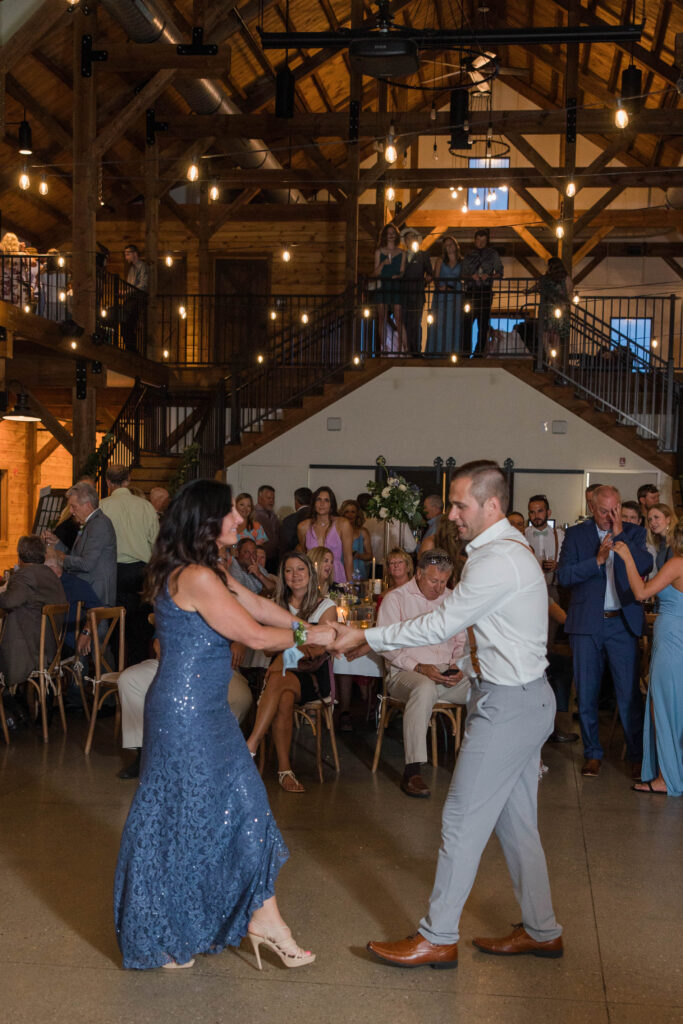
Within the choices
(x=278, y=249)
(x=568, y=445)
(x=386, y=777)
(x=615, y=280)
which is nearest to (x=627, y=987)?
(x=386, y=777)

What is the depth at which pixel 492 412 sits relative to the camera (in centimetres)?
1260

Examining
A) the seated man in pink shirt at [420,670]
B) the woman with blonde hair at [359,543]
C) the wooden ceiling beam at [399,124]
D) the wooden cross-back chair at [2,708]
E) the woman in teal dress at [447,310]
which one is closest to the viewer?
the seated man in pink shirt at [420,670]

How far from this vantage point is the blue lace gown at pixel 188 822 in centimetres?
Answer: 326

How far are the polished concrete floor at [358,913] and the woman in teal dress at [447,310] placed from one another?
7.77m

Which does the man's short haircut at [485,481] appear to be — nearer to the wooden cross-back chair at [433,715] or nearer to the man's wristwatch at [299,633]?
the man's wristwatch at [299,633]

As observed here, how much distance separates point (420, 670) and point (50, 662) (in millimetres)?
2514

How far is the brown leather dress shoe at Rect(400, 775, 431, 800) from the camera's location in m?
5.51

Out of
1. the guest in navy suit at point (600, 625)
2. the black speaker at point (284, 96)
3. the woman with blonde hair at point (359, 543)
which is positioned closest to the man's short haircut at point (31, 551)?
the woman with blonde hair at point (359, 543)

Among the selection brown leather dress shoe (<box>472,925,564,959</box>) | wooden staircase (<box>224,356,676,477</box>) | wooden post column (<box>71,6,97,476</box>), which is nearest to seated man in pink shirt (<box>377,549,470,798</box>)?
brown leather dress shoe (<box>472,925,564,959</box>)

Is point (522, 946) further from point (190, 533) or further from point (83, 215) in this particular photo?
point (83, 215)

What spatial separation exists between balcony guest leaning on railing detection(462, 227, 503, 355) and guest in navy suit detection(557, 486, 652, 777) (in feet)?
22.8

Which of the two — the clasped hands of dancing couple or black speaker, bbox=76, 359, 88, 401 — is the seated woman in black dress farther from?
black speaker, bbox=76, 359, 88, 401

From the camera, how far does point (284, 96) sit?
41.7ft

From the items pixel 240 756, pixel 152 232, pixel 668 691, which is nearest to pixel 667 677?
pixel 668 691
